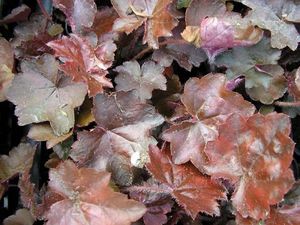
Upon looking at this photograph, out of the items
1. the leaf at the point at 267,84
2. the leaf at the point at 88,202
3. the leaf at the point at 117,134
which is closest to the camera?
the leaf at the point at 88,202

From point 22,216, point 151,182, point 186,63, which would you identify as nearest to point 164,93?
point 186,63

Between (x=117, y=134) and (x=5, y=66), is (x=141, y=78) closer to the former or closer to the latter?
(x=117, y=134)

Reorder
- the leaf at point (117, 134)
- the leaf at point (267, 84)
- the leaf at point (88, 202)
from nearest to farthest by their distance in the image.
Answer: the leaf at point (88, 202) → the leaf at point (117, 134) → the leaf at point (267, 84)

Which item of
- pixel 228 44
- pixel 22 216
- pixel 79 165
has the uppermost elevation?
pixel 228 44

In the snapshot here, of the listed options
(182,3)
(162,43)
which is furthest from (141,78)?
(182,3)

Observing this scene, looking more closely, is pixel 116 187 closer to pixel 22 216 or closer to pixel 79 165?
pixel 79 165

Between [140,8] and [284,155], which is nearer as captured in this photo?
[284,155]

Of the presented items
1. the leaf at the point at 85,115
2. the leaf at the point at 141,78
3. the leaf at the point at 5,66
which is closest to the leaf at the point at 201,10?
the leaf at the point at 141,78

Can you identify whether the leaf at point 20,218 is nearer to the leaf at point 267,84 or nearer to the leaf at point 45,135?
the leaf at point 45,135
